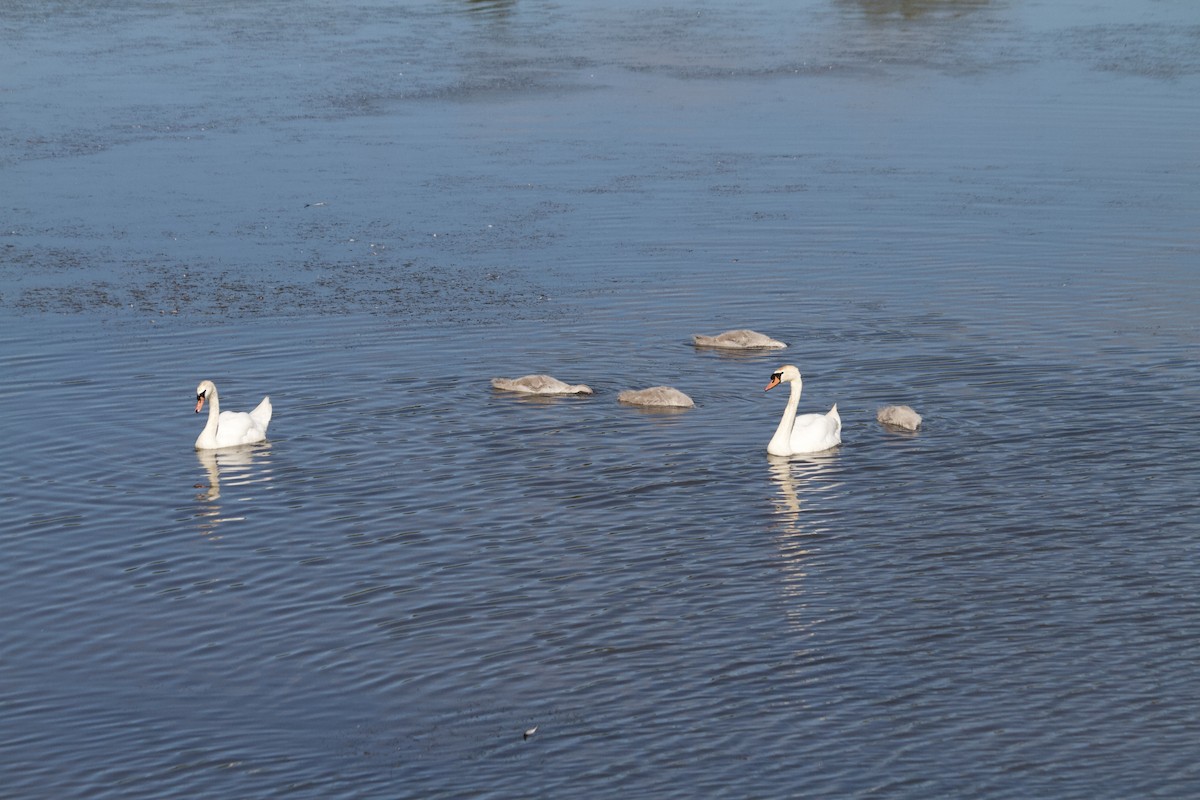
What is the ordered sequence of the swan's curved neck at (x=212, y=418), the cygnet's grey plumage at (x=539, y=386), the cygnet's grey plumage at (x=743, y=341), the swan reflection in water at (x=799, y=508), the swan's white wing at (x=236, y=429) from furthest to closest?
the cygnet's grey plumage at (x=743, y=341) → the cygnet's grey plumage at (x=539, y=386) → the swan's curved neck at (x=212, y=418) → the swan's white wing at (x=236, y=429) → the swan reflection in water at (x=799, y=508)

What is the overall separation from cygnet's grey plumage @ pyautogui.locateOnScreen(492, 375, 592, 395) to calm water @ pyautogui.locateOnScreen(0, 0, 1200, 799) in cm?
21

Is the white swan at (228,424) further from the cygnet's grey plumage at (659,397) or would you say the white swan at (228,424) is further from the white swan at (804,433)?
the white swan at (804,433)

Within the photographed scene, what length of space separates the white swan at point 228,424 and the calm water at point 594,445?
0.67 feet

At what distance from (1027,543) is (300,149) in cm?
1918

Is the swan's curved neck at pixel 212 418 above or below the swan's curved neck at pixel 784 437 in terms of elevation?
above

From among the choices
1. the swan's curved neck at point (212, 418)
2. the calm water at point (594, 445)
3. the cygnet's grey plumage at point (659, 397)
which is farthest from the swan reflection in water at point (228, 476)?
the cygnet's grey plumage at point (659, 397)

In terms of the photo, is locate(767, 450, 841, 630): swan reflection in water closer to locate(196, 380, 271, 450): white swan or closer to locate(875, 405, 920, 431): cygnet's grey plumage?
locate(875, 405, 920, 431): cygnet's grey plumage

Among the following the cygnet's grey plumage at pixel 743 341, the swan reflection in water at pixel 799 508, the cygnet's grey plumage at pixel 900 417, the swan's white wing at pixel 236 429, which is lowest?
the swan reflection in water at pixel 799 508

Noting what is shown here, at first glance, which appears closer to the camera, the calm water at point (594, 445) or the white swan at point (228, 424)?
the calm water at point (594, 445)

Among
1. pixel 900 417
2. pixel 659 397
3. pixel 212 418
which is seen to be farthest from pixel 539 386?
pixel 900 417

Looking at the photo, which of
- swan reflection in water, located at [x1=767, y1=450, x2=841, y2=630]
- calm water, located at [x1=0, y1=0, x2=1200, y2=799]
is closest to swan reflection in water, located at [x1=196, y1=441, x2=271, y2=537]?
calm water, located at [x1=0, y1=0, x2=1200, y2=799]

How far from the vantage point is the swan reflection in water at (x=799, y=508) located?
13.8m

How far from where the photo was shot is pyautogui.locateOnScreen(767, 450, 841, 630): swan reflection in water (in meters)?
13.8

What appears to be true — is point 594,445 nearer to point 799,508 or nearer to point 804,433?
point 804,433
